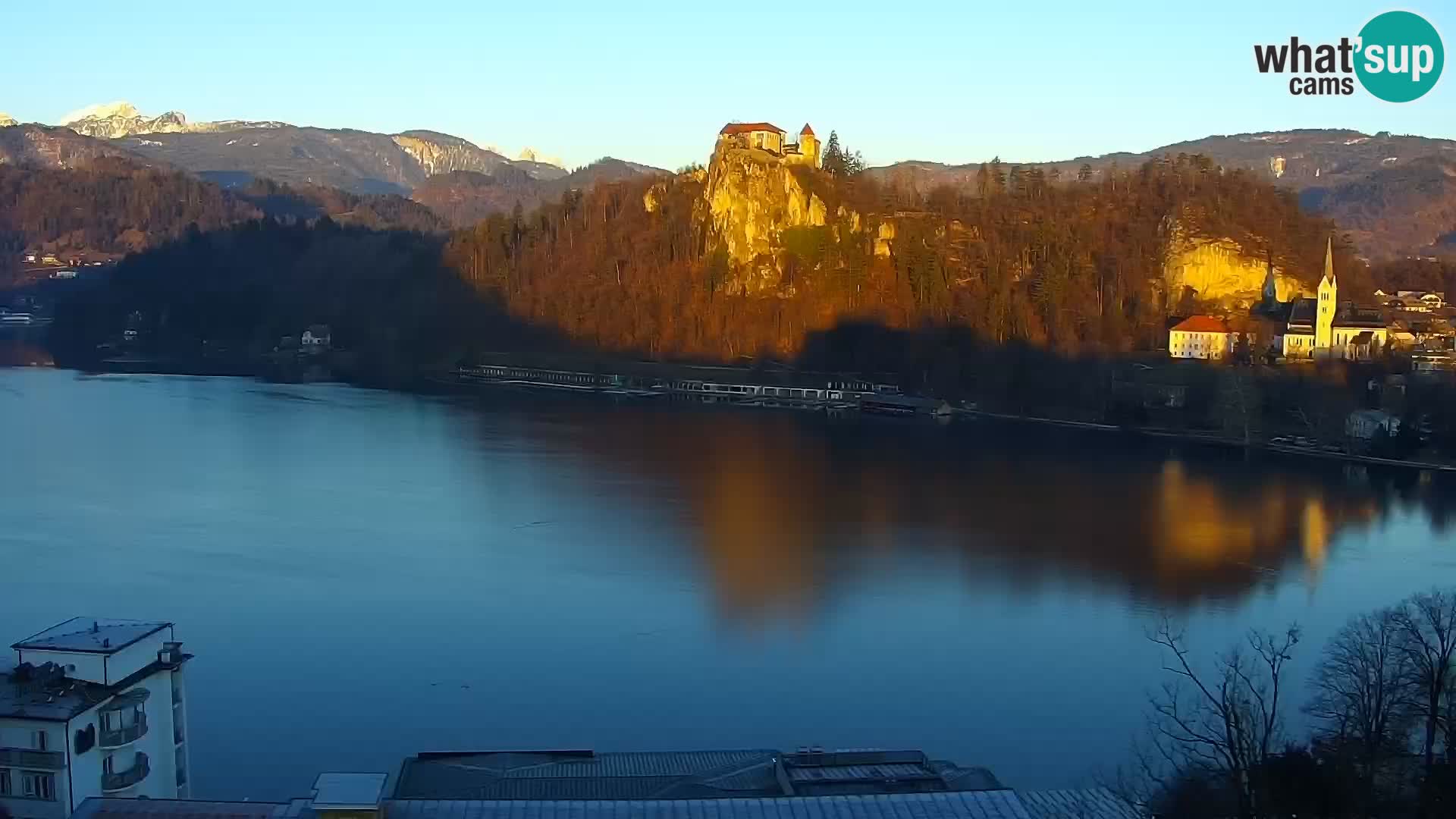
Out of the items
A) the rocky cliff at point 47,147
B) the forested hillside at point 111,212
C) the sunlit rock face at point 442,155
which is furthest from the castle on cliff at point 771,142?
the sunlit rock face at point 442,155

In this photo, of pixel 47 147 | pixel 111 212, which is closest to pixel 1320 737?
pixel 111 212

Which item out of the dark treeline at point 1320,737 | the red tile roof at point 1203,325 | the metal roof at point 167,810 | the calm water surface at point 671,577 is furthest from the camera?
the red tile roof at point 1203,325

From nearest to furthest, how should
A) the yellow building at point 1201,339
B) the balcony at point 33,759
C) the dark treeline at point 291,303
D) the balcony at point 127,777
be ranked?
the balcony at point 33,759, the balcony at point 127,777, the yellow building at point 1201,339, the dark treeline at point 291,303

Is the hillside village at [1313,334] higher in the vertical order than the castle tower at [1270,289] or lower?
lower

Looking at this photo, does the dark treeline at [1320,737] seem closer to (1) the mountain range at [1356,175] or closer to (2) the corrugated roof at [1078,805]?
(2) the corrugated roof at [1078,805]

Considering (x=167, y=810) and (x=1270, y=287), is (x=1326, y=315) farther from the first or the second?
(x=167, y=810)

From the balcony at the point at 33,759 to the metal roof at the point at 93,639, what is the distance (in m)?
0.26

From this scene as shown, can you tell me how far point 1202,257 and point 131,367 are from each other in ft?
44.3

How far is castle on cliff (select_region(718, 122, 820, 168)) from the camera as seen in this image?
1759cm

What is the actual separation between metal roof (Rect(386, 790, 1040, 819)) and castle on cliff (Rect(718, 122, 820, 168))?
15.7m

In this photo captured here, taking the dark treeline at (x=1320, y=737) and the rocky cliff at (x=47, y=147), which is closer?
the dark treeline at (x=1320, y=737)

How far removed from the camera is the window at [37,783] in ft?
9.10

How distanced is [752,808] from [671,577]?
3.38 metres

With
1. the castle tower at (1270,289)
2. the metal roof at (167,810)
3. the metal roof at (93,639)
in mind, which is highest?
the castle tower at (1270,289)
